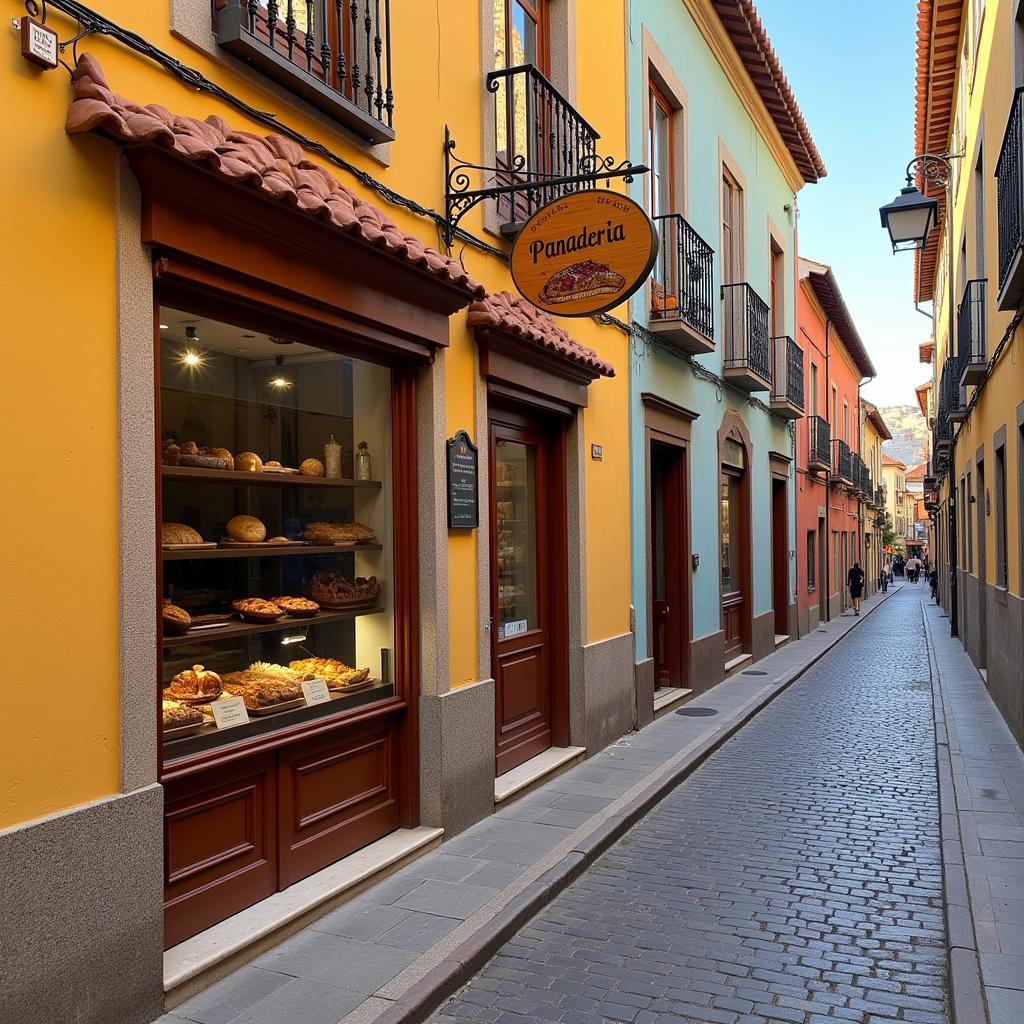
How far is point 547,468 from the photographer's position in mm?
7891

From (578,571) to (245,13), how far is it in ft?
16.4

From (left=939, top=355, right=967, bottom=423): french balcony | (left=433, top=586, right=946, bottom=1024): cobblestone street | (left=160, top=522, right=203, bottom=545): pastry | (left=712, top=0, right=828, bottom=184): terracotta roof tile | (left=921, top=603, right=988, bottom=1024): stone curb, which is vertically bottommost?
(left=433, top=586, right=946, bottom=1024): cobblestone street

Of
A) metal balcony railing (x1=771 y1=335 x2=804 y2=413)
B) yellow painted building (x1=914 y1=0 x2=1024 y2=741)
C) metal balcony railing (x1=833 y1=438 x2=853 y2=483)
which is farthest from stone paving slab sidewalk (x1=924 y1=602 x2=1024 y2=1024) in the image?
metal balcony railing (x1=833 y1=438 x2=853 y2=483)

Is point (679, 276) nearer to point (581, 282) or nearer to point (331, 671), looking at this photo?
point (581, 282)

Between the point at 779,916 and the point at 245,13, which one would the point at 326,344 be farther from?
the point at 779,916

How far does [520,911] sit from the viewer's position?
4.68 metres

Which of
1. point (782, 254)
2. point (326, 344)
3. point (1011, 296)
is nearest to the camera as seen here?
point (326, 344)

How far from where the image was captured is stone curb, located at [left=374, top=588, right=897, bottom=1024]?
3766mm

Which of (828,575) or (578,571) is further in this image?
(828,575)

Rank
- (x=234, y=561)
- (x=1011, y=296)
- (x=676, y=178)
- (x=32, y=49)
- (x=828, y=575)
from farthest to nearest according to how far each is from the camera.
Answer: (x=828, y=575)
(x=676, y=178)
(x=1011, y=296)
(x=234, y=561)
(x=32, y=49)

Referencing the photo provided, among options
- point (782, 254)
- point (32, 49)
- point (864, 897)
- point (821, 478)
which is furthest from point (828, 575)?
point (32, 49)

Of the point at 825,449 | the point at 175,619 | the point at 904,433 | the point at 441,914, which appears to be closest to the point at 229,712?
the point at 175,619

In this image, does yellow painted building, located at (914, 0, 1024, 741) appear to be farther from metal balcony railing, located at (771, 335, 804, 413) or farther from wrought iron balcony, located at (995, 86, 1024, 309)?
metal balcony railing, located at (771, 335, 804, 413)

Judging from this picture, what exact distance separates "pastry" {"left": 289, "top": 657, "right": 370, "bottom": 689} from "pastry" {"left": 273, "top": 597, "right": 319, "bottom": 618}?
0.27 meters
